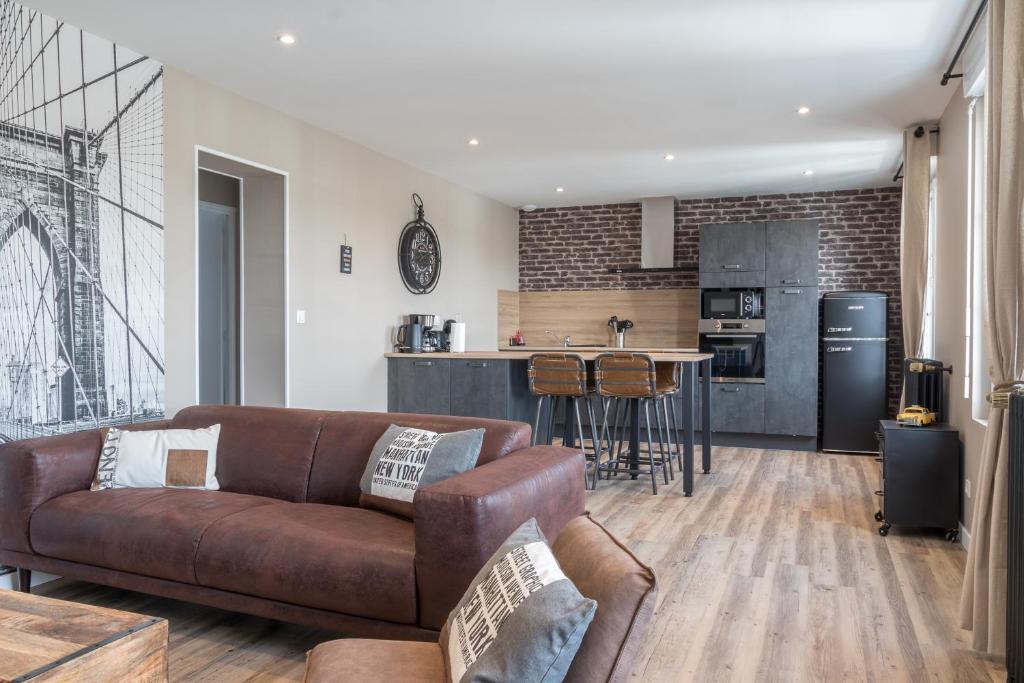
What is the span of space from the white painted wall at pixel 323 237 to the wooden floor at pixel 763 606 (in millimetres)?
2030

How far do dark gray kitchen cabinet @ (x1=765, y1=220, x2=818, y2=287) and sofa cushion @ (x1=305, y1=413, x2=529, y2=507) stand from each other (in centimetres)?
510

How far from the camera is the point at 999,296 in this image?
2631mm

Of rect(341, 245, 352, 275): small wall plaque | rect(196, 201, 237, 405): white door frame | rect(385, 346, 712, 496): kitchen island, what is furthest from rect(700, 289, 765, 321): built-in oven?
rect(196, 201, 237, 405): white door frame

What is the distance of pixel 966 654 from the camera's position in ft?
8.75

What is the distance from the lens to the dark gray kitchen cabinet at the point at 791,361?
289 inches

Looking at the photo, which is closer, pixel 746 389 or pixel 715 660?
pixel 715 660

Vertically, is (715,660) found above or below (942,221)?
below

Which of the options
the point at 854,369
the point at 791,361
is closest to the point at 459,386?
the point at 791,361

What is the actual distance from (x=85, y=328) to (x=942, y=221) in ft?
17.5

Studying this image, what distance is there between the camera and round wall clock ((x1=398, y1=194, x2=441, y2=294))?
6.58m

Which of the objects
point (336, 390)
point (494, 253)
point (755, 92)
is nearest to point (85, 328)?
point (336, 390)

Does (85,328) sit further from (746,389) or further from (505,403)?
(746,389)

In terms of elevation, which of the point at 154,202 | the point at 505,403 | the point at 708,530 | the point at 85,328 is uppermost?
the point at 154,202

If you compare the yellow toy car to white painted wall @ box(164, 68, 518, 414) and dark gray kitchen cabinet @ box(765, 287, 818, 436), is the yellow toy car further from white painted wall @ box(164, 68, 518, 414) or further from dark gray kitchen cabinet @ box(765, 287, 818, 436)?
white painted wall @ box(164, 68, 518, 414)
